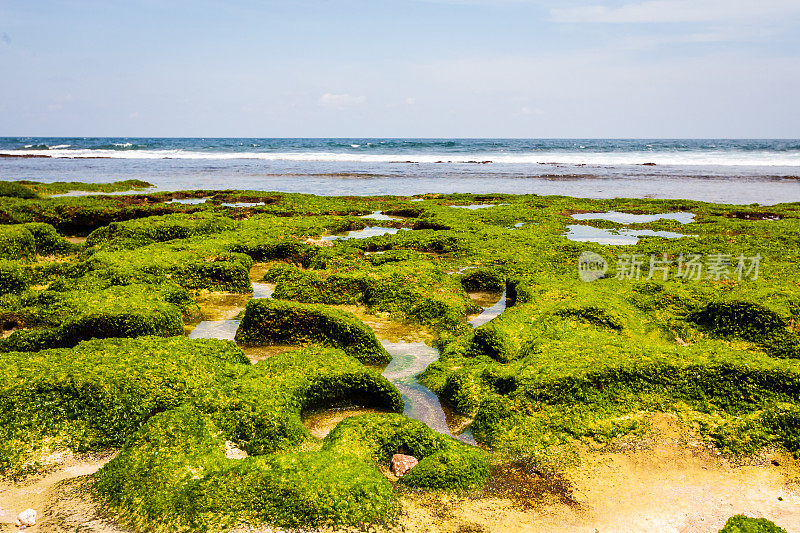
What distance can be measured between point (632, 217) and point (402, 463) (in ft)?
45.0

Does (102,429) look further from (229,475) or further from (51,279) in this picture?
(51,279)

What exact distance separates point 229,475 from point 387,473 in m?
1.07

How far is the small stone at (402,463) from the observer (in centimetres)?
379

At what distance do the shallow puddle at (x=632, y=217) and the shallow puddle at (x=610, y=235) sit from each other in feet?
4.62

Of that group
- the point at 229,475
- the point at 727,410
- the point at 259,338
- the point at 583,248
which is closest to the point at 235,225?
the point at 259,338

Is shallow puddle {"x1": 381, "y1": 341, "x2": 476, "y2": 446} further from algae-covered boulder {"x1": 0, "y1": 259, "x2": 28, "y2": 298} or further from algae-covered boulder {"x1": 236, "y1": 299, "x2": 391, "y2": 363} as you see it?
algae-covered boulder {"x1": 0, "y1": 259, "x2": 28, "y2": 298}

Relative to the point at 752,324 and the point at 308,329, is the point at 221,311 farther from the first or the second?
the point at 752,324

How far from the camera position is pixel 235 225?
1238 centimetres

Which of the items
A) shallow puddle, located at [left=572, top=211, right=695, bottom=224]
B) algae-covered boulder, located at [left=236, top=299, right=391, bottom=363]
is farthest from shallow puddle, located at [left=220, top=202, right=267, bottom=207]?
algae-covered boulder, located at [left=236, top=299, right=391, bottom=363]

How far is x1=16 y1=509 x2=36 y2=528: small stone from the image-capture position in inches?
125

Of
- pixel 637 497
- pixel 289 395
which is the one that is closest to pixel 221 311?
pixel 289 395

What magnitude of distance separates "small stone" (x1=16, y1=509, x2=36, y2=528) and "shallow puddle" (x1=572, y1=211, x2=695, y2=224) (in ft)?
45.8

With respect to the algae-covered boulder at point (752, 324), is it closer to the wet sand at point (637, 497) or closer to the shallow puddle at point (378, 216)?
the wet sand at point (637, 497)

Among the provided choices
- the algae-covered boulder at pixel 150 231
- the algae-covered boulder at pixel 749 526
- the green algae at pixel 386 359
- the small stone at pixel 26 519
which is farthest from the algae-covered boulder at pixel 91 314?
the algae-covered boulder at pixel 749 526
